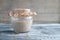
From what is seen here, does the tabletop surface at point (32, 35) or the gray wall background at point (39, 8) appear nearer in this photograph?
the tabletop surface at point (32, 35)

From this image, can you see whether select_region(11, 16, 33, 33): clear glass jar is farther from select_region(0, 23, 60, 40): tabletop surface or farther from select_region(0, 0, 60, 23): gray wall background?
select_region(0, 0, 60, 23): gray wall background

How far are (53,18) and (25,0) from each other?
35cm

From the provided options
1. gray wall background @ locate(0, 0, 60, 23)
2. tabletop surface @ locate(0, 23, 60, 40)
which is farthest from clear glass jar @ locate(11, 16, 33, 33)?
gray wall background @ locate(0, 0, 60, 23)

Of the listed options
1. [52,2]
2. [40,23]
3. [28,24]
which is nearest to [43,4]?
[52,2]

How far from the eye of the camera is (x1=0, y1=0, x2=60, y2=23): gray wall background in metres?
1.16

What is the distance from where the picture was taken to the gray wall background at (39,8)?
1.16 meters

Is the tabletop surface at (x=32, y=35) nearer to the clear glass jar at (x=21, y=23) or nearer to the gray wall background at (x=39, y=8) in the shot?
the clear glass jar at (x=21, y=23)

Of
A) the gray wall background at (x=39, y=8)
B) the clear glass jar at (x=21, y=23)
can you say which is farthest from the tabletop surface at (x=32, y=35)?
the gray wall background at (x=39, y=8)

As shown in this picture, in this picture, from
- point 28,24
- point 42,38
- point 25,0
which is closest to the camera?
point 42,38

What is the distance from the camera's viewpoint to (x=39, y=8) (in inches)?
46.4

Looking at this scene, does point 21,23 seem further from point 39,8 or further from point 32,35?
point 39,8

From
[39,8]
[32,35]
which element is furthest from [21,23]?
[39,8]

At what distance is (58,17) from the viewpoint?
3.95 feet

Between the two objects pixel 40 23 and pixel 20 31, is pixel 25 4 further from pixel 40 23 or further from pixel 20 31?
pixel 20 31
